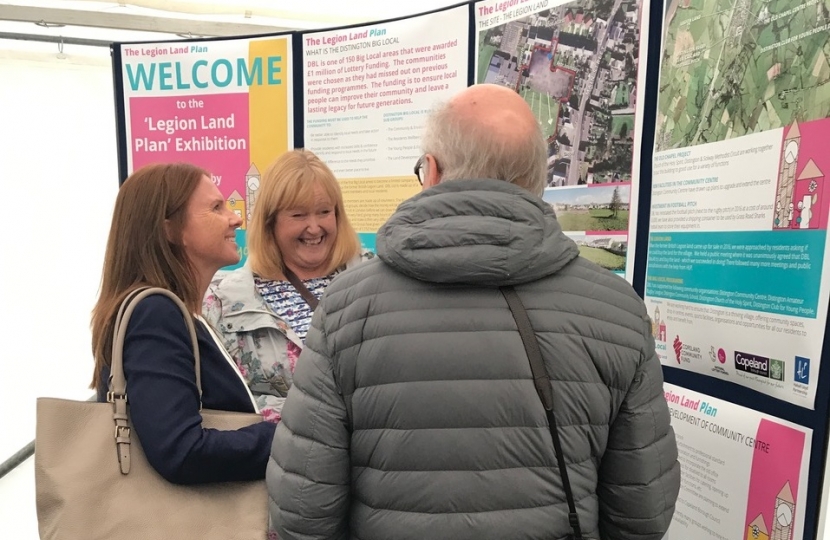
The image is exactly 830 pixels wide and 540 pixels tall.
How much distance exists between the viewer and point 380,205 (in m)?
2.61

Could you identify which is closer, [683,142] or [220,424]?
[220,424]

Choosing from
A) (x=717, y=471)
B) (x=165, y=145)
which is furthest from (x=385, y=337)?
(x=165, y=145)

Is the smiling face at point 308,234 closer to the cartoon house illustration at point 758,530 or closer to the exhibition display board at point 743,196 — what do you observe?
the exhibition display board at point 743,196

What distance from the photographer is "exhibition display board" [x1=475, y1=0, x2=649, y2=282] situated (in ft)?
6.01

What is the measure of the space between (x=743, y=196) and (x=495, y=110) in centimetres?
80

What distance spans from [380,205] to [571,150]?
888 mm

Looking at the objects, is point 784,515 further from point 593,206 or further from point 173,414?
point 173,414

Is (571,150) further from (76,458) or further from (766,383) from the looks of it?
(76,458)

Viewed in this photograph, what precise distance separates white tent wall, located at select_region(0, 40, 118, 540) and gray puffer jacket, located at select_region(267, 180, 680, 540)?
320 centimetres

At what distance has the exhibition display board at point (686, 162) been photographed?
1.34 m

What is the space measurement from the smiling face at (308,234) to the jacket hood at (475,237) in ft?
3.42

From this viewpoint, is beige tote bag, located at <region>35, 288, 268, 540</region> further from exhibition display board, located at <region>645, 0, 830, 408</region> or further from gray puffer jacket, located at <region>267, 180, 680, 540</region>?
exhibition display board, located at <region>645, 0, 830, 408</region>

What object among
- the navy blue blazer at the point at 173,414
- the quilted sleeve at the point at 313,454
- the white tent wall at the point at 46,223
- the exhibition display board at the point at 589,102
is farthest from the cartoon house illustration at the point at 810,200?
the white tent wall at the point at 46,223

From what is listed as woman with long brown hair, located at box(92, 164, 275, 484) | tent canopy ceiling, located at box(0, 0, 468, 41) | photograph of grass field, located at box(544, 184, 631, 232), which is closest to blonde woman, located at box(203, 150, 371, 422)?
woman with long brown hair, located at box(92, 164, 275, 484)
